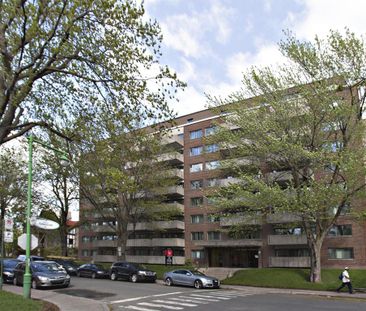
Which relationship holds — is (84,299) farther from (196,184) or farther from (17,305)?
(196,184)

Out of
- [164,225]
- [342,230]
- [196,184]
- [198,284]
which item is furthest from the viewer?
[196,184]

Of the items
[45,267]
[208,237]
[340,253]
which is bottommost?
[340,253]

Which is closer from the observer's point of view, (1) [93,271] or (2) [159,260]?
(1) [93,271]

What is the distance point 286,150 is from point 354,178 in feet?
14.3

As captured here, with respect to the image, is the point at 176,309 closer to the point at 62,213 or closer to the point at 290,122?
the point at 290,122

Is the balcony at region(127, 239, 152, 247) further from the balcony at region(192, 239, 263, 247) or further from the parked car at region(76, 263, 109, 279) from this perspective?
the parked car at region(76, 263, 109, 279)

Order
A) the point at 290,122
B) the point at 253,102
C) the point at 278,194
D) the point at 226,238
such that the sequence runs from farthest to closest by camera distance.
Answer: the point at 226,238, the point at 253,102, the point at 290,122, the point at 278,194

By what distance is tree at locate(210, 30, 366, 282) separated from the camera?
24.7 metres

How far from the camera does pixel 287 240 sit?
42031mm

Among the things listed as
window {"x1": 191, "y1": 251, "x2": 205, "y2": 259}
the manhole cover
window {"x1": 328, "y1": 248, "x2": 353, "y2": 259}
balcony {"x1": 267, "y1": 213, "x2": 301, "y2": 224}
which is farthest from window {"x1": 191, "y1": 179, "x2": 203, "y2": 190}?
the manhole cover

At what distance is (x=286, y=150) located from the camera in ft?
84.9

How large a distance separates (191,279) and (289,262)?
17.8 m

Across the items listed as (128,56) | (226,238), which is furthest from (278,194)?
(226,238)

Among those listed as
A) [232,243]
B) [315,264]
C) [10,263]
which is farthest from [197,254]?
[10,263]
